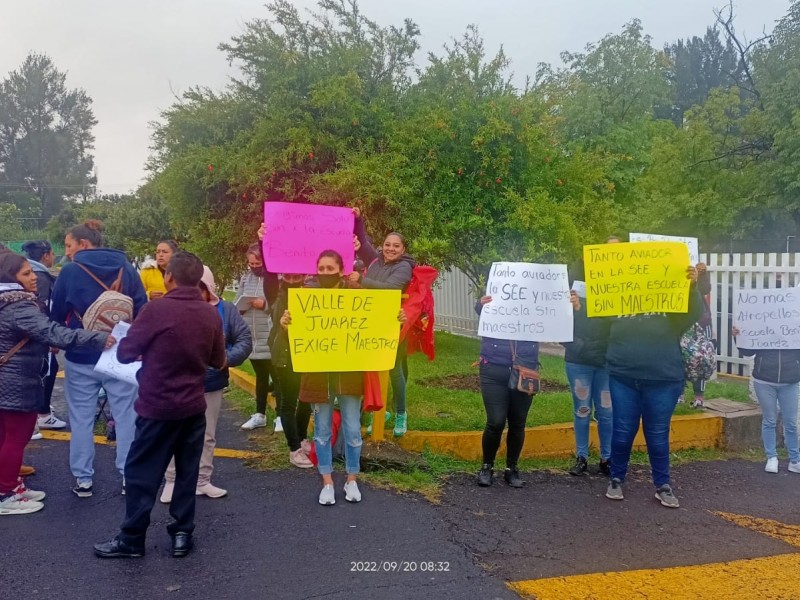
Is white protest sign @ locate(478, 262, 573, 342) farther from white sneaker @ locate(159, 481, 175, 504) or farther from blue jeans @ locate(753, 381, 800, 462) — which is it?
white sneaker @ locate(159, 481, 175, 504)

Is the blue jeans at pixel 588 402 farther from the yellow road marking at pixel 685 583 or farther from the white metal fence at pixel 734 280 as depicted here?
the white metal fence at pixel 734 280

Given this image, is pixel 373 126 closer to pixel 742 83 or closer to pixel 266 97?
pixel 266 97

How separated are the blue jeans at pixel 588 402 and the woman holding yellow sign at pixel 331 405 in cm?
194

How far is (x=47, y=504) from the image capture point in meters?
4.72

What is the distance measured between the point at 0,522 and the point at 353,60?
23.8ft

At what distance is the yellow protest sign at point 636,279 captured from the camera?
5.00 m

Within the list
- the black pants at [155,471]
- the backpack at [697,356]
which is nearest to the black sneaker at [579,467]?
the backpack at [697,356]

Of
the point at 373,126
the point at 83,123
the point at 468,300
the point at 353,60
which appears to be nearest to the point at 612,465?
the point at 373,126

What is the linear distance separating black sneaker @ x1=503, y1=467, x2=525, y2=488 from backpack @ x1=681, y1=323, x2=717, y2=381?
2.29 meters

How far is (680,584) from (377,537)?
1.77 metres

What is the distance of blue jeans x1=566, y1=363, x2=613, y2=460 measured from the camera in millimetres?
5656

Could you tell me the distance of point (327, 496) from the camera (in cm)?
473

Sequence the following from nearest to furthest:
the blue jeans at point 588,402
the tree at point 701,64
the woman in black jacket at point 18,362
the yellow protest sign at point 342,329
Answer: the woman in black jacket at point 18,362
the yellow protest sign at point 342,329
the blue jeans at point 588,402
the tree at point 701,64

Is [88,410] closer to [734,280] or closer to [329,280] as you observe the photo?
[329,280]
